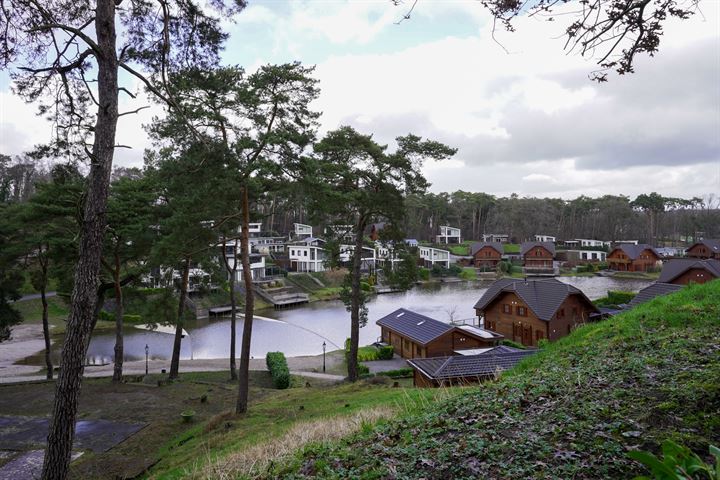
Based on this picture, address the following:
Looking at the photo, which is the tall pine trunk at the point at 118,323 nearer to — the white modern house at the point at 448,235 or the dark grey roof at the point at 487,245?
the dark grey roof at the point at 487,245

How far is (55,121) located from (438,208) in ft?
236

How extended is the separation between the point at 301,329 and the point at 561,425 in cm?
2887

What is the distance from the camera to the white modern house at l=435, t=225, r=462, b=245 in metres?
75.5

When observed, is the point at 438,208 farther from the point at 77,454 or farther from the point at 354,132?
the point at 77,454

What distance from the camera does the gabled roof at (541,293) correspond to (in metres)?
22.9

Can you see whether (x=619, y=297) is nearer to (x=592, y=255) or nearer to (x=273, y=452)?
(x=273, y=452)

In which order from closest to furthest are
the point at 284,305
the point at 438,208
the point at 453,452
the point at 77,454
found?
the point at 453,452 < the point at 77,454 < the point at 284,305 < the point at 438,208

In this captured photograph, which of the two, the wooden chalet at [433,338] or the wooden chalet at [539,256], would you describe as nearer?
the wooden chalet at [433,338]

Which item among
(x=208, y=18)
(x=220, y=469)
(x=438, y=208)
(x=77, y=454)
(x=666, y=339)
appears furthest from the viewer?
(x=438, y=208)

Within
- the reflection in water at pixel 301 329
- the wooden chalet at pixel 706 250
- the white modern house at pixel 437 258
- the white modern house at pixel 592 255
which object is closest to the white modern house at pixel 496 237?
the white modern house at pixel 592 255

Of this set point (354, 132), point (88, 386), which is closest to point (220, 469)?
point (354, 132)

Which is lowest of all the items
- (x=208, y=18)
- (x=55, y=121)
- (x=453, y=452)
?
(x=453, y=452)

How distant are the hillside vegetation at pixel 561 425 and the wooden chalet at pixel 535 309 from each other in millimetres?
17691

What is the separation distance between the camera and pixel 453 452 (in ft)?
11.7
